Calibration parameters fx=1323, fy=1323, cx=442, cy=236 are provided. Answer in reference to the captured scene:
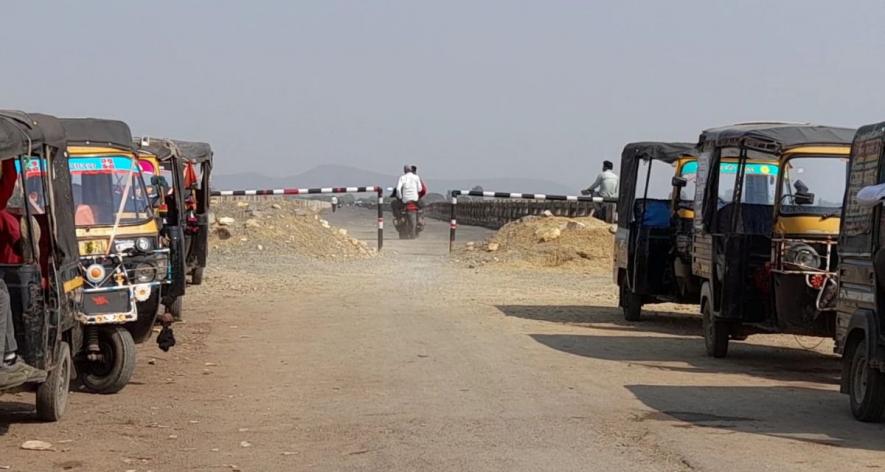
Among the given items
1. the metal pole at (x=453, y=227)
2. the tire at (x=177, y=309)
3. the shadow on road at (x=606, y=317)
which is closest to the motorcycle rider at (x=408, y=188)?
the metal pole at (x=453, y=227)

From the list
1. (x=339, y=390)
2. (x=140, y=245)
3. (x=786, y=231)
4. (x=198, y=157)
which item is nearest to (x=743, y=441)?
(x=339, y=390)

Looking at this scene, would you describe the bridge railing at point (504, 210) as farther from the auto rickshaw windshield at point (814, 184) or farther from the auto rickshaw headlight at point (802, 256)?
the auto rickshaw headlight at point (802, 256)

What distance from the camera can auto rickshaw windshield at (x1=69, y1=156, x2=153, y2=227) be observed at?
1371cm

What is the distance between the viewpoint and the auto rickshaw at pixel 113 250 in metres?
11.1

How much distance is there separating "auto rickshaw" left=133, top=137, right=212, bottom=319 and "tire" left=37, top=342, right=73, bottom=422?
17.2 feet

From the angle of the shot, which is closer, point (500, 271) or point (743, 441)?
point (743, 441)

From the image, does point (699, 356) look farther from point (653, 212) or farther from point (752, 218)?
point (653, 212)

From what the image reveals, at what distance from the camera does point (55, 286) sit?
963 centimetres

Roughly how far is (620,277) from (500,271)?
7.90m

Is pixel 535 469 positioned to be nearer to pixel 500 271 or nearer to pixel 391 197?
pixel 500 271

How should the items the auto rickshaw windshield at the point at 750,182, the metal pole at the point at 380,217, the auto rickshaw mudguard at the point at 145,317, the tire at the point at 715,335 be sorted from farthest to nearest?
the metal pole at the point at 380,217, the auto rickshaw windshield at the point at 750,182, the tire at the point at 715,335, the auto rickshaw mudguard at the point at 145,317

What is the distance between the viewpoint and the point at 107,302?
1095 centimetres

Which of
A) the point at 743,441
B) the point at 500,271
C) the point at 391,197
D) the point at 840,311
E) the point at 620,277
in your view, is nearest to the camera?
the point at 743,441

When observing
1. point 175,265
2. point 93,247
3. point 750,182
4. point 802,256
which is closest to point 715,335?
point 802,256
